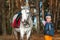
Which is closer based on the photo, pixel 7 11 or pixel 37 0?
pixel 37 0

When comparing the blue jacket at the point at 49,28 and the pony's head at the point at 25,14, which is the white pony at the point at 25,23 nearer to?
the pony's head at the point at 25,14

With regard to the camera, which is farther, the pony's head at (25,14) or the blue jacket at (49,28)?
the pony's head at (25,14)

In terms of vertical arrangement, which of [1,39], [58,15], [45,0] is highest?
[45,0]

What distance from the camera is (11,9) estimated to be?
461 inches

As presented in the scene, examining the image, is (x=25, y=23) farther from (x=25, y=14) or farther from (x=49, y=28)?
(x=49, y=28)

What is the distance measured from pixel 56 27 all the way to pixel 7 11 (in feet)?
9.13

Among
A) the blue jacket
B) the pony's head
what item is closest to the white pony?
the pony's head

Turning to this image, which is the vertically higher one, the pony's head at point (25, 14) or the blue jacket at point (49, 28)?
the pony's head at point (25, 14)

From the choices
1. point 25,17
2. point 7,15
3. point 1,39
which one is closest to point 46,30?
point 25,17

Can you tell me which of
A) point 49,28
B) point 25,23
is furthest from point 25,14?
point 49,28

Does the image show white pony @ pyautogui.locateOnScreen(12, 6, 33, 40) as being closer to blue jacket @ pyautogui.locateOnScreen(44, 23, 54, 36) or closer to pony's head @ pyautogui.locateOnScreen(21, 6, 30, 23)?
pony's head @ pyautogui.locateOnScreen(21, 6, 30, 23)

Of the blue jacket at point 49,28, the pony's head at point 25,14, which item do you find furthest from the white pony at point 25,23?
the blue jacket at point 49,28

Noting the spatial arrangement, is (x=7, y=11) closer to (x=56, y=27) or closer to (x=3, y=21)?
(x=3, y=21)

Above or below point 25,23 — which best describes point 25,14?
above
